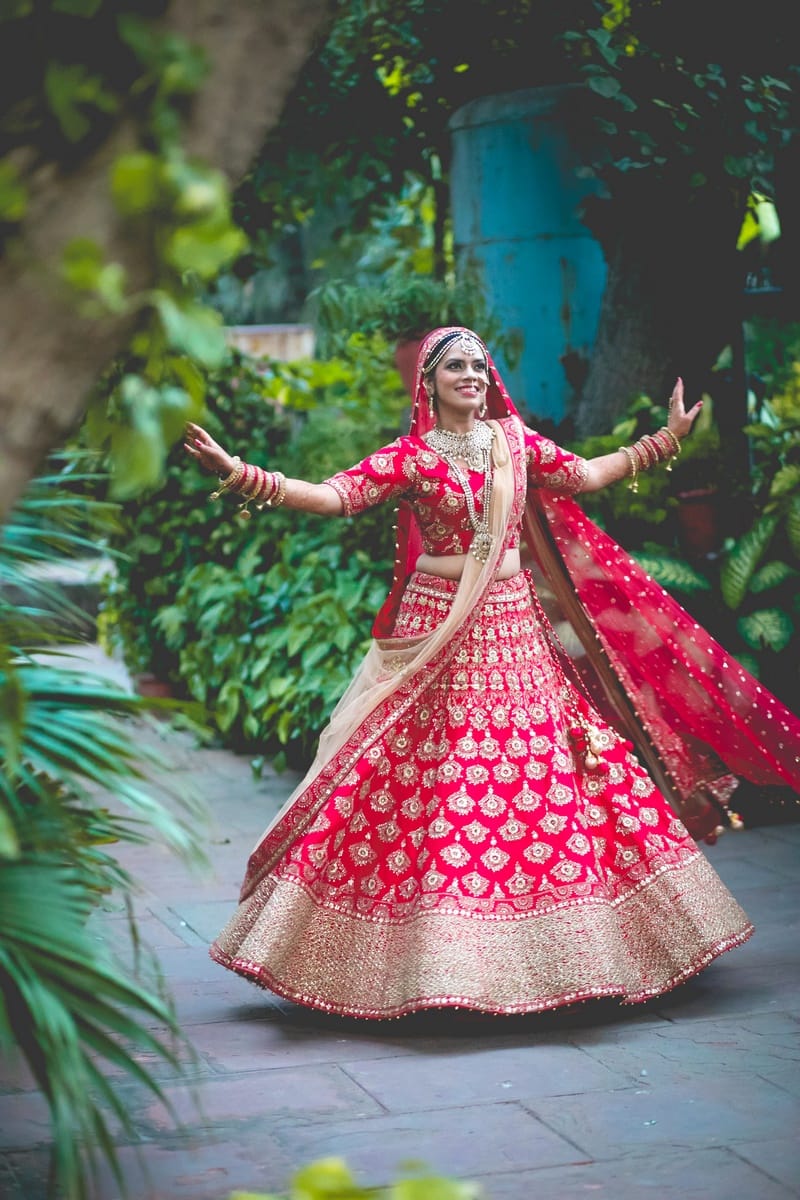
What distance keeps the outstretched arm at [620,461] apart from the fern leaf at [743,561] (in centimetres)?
176

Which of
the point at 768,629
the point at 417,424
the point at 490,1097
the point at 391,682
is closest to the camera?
the point at 490,1097

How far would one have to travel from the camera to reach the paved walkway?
3.15m

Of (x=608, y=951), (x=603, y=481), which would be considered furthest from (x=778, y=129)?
(x=608, y=951)

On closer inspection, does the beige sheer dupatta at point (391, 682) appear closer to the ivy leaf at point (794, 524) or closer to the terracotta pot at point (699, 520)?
the ivy leaf at point (794, 524)

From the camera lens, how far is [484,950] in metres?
3.99

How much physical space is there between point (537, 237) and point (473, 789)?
3.98m

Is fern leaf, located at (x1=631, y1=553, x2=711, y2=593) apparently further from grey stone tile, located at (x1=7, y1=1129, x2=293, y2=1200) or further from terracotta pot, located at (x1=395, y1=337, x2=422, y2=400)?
grey stone tile, located at (x1=7, y1=1129, x2=293, y2=1200)

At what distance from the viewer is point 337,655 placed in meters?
7.20

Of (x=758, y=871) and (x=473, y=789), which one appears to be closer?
(x=473, y=789)

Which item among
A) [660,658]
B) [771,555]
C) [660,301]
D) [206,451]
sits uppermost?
[660,301]

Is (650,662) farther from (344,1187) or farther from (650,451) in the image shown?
(344,1187)

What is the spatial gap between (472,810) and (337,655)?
3110 mm

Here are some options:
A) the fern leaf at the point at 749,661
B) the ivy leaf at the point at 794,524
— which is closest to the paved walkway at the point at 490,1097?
the fern leaf at the point at 749,661

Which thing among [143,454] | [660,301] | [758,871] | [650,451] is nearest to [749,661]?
[758,871]
